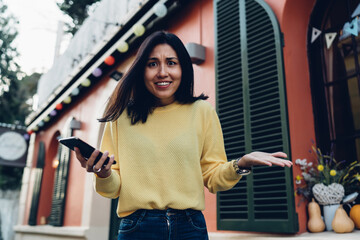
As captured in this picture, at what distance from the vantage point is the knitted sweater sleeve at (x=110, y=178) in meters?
1.38

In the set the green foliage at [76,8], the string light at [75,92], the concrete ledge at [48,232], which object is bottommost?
the concrete ledge at [48,232]

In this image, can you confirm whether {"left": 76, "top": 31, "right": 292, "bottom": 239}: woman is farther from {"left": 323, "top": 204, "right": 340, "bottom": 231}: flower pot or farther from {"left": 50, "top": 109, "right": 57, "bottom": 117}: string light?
{"left": 50, "top": 109, "right": 57, "bottom": 117}: string light

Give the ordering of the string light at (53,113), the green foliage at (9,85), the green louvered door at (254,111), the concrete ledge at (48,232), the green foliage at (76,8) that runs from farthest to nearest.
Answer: the green foliage at (9,85), the green foliage at (76,8), the string light at (53,113), the concrete ledge at (48,232), the green louvered door at (254,111)

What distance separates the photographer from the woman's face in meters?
1.53

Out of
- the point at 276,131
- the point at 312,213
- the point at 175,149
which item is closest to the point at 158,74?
the point at 175,149

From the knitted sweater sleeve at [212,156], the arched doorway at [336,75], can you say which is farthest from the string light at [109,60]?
the knitted sweater sleeve at [212,156]

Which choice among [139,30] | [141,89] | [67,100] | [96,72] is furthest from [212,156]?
[67,100]

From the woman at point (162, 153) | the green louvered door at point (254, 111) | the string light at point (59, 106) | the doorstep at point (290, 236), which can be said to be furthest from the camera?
the string light at point (59, 106)

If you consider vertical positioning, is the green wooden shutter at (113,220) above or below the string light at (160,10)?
below

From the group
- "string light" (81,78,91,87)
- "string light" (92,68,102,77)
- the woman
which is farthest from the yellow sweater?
"string light" (81,78,91,87)

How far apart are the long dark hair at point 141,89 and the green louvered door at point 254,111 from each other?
1621 millimetres

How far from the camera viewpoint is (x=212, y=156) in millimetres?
1554

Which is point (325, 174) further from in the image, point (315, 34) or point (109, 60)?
point (109, 60)

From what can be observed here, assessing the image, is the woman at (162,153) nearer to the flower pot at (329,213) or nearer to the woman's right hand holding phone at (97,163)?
the woman's right hand holding phone at (97,163)
